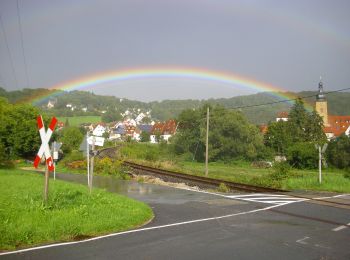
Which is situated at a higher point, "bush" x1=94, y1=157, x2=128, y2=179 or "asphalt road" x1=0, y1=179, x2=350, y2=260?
"bush" x1=94, y1=157, x2=128, y2=179

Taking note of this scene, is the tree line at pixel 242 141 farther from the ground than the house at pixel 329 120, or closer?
closer

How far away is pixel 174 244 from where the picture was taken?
815 centimetres

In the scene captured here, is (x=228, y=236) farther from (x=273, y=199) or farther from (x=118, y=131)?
(x=118, y=131)

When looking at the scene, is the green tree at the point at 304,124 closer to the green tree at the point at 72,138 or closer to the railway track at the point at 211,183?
the green tree at the point at 72,138

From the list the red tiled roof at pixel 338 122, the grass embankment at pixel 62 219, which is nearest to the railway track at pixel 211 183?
the grass embankment at pixel 62 219

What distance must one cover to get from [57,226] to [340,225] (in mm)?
7197

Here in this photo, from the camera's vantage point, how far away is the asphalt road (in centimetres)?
738

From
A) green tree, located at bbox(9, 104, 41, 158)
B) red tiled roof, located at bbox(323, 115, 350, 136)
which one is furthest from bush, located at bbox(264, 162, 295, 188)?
red tiled roof, located at bbox(323, 115, 350, 136)

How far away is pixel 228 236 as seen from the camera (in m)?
9.04

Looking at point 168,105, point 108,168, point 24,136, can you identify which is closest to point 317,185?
point 108,168

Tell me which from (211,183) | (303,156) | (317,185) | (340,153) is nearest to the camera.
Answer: (317,185)

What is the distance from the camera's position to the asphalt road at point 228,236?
738cm

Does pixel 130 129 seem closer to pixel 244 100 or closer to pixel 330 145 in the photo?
pixel 244 100

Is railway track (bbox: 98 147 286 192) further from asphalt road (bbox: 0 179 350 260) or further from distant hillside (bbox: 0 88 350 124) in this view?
distant hillside (bbox: 0 88 350 124)
